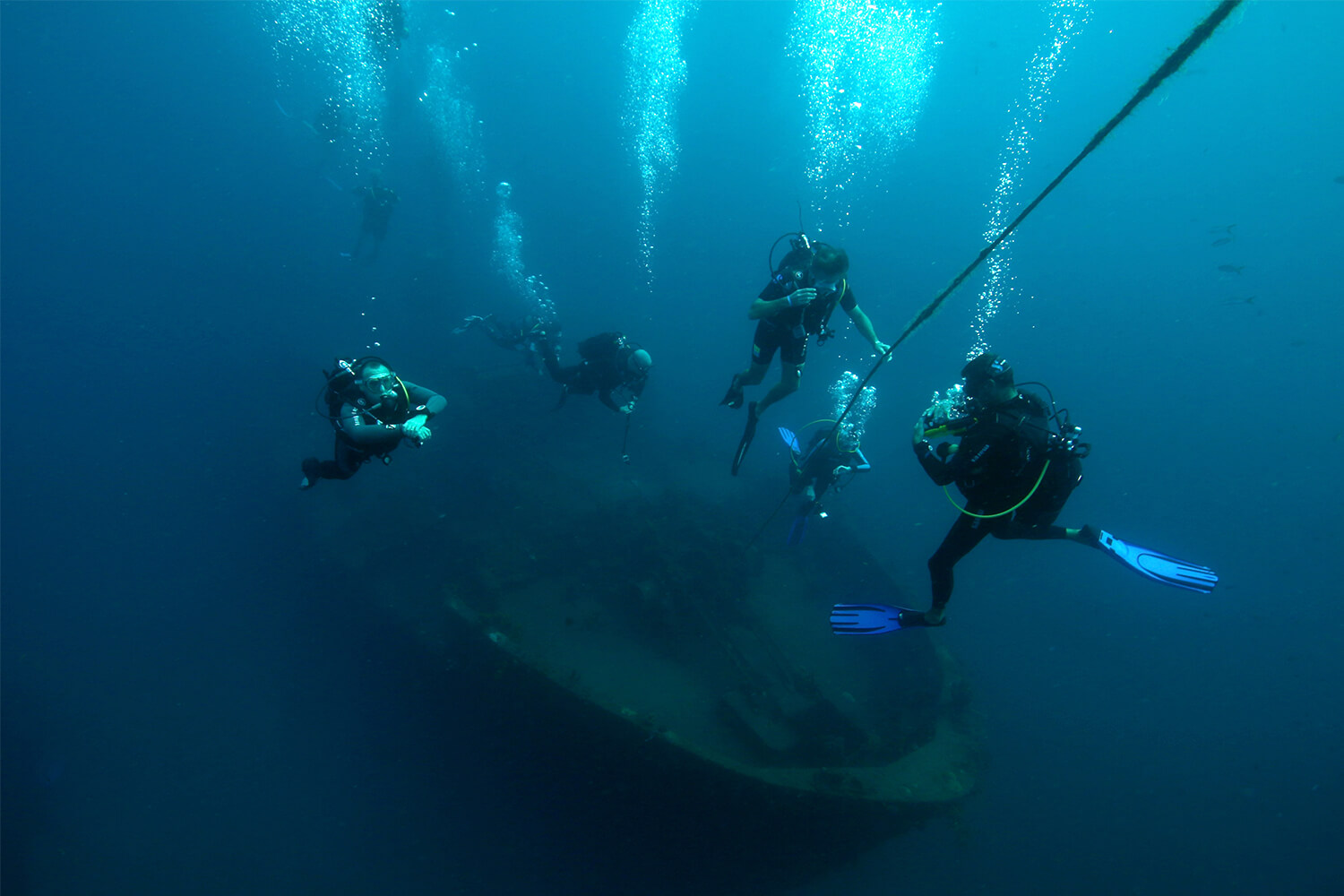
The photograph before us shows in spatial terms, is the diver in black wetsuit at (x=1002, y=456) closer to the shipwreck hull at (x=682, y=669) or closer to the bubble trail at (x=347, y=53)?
the shipwreck hull at (x=682, y=669)

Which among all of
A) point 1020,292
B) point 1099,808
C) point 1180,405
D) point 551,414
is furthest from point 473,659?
point 1180,405

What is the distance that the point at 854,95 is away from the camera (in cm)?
6334

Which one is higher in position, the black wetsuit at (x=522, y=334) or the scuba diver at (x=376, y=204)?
the scuba diver at (x=376, y=204)

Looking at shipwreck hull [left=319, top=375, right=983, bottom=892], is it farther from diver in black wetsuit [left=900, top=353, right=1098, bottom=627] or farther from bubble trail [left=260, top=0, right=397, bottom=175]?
bubble trail [left=260, top=0, right=397, bottom=175]

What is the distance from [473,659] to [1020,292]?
95.5m

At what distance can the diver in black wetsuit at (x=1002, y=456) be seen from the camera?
3.57m

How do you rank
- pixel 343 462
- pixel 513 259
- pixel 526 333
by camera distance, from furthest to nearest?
pixel 513 259 → pixel 526 333 → pixel 343 462

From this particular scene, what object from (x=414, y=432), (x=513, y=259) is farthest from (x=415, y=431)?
(x=513, y=259)

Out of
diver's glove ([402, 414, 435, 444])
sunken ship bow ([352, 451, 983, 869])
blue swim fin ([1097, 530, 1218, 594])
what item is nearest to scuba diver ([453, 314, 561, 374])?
sunken ship bow ([352, 451, 983, 869])

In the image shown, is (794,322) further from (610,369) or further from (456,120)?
(456,120)

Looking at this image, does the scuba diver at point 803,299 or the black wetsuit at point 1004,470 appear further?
the scuba diver at point 803,299

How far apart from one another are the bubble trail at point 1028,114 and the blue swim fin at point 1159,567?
76455 millimetres

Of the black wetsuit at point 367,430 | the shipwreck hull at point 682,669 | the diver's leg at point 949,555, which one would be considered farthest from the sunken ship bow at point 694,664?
the diver's leg at point 949,555

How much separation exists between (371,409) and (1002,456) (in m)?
5.35
